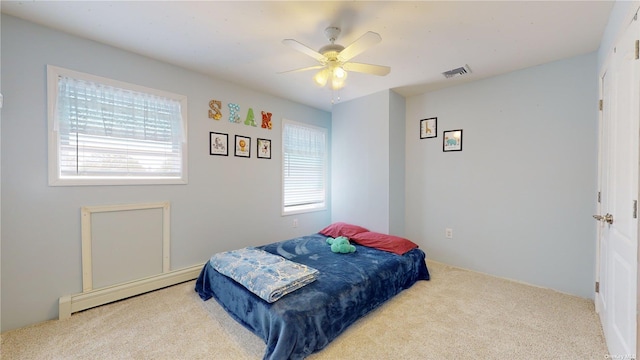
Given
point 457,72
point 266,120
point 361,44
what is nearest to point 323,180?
point 266,120

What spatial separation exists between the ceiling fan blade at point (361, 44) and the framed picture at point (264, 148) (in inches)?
73.2

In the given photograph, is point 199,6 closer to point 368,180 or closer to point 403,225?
point 368,180

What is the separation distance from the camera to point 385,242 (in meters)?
2.94

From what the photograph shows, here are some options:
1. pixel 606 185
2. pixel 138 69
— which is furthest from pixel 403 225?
pixel 138 69

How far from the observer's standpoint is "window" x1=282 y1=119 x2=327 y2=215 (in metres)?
3.95

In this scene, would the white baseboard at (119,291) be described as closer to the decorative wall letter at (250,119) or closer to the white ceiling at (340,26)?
the decorative wall letter at (250,119)

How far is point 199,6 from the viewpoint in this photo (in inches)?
71.5

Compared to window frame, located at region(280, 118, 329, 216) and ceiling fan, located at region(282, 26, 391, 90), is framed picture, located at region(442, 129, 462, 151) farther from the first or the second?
window frame, located at region(280, 118, 329, 216)

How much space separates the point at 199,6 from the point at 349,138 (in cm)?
262

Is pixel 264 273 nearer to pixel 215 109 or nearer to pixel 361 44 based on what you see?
pixel 361 44

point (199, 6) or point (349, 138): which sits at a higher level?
point (199, 6)

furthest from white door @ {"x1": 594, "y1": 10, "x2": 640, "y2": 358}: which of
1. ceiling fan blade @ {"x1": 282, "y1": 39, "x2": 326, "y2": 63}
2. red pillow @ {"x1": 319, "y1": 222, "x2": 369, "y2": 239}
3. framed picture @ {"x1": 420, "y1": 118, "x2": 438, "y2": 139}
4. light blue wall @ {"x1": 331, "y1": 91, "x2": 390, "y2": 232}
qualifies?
red pillow @ {"x1": 319, "y1": 222, "x2": 369, "y2": 239}

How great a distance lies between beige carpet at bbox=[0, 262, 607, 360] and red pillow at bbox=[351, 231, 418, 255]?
0.51 m

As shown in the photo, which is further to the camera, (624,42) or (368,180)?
(368,180)
